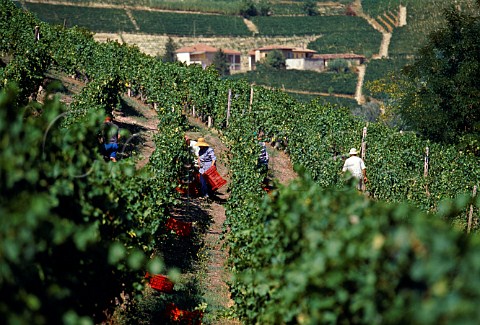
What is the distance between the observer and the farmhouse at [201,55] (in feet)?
267

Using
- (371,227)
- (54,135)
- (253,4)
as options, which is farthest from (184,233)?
(253,4)

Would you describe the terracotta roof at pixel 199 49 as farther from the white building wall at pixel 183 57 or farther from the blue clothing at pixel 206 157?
the blue clothing at pixel 206 157

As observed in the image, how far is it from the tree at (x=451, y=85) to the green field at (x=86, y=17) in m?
49.2

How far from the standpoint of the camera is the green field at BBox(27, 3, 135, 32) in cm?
7838

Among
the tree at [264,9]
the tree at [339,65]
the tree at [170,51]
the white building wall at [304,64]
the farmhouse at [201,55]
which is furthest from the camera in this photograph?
the tree at [264,9]

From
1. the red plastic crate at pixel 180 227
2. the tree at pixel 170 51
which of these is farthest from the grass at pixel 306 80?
the red plastic crate at pixel 180 227

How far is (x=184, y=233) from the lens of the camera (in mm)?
13688

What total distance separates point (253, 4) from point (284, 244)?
328 ft

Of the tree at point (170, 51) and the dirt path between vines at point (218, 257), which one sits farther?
the tree at point (170, 51)

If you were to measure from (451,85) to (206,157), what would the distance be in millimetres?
21107

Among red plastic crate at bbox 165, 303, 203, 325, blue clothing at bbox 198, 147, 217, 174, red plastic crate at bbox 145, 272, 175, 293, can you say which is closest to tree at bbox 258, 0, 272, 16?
blue clothing at bbox 198, 147, 217, 174

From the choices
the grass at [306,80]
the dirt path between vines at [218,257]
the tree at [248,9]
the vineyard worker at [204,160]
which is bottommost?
the grass at [306,80]

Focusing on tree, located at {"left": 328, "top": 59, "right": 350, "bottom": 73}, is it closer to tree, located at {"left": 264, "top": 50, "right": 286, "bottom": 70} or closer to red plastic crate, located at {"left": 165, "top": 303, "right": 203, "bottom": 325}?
tree, located at {"left": 264, "top": 50, "right": 286, "bottom": 70}

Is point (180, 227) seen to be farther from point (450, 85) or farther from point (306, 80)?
point (306, 80)
